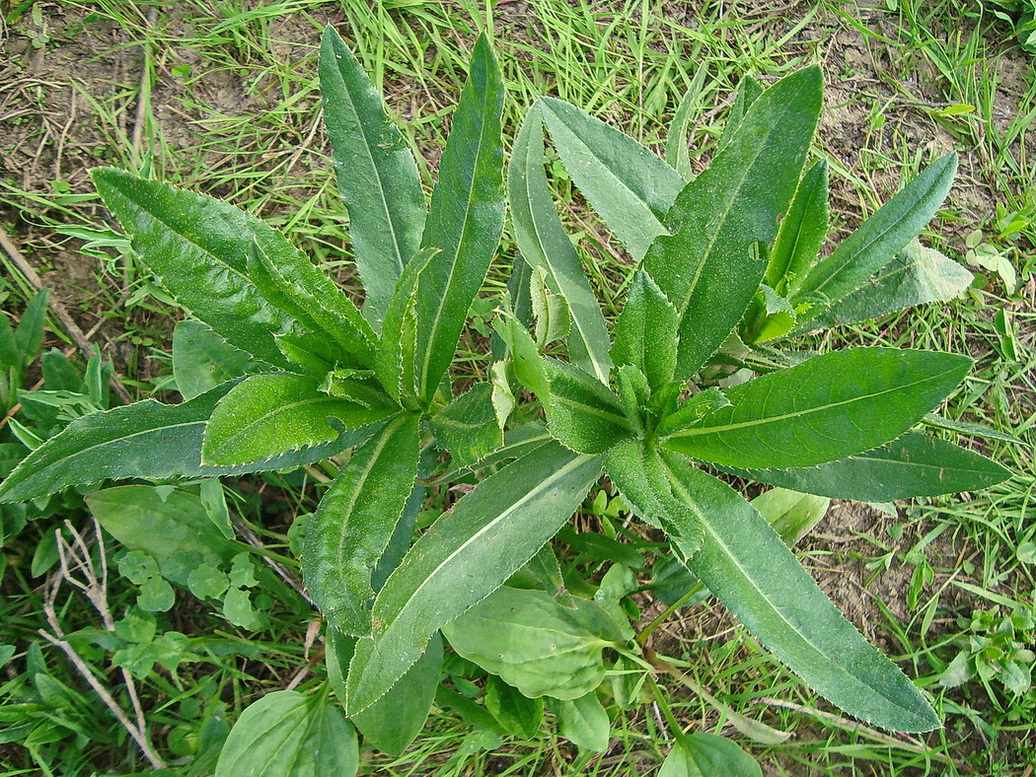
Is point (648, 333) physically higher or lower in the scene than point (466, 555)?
higher

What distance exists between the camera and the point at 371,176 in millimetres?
1784

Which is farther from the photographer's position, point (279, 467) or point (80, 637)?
point (80, 637)

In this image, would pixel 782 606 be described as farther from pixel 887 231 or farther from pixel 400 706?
pixel 400 706

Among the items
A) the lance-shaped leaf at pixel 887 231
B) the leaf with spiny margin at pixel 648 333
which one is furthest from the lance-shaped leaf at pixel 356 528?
the lance-shaped leaf at pixel 887 231

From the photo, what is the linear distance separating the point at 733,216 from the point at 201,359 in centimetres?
144

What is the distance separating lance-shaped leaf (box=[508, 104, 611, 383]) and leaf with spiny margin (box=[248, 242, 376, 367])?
533mm

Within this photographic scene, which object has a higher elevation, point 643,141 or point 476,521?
point 643,141

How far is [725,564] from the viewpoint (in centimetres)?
155

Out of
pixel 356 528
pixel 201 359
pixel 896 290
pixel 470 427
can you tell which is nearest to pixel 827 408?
pixel 470 427

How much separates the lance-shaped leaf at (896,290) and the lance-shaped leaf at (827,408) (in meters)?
0.62

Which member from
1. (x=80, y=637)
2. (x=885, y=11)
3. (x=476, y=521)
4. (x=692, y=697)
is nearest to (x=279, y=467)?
(x=476, y=521)

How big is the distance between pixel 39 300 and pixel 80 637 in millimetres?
1021

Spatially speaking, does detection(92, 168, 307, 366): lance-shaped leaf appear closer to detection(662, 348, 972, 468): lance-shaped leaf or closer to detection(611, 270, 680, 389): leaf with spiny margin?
detection(611, 270, 680, 389): leaf with spiny margin

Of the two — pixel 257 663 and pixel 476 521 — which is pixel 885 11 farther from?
pixel 257 663
